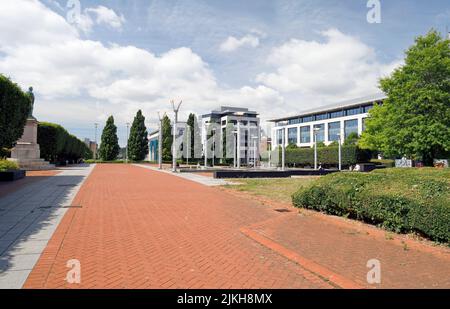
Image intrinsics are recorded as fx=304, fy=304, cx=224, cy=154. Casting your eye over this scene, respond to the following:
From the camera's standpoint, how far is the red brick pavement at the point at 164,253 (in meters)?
4.44

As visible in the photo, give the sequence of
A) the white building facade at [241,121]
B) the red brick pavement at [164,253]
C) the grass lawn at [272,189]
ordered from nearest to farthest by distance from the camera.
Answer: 1. the red brick pavement at [164,253]
2. the grass lawn at [272,189]
3. the white building facade at [241,121]

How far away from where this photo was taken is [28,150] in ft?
104

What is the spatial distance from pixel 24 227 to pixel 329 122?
7940cm

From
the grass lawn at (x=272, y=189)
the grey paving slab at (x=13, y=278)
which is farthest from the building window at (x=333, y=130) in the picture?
the grey paving slab at (x=13, y=278)

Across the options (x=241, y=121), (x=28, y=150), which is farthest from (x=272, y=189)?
(x=241, y=121)

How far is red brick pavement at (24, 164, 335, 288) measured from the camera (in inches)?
175

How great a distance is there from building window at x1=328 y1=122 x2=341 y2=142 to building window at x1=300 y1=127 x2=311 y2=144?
7.03m

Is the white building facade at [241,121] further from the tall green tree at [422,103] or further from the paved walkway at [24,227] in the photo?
the paved walkway at [24,227]

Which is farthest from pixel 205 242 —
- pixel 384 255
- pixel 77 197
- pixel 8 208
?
pixel 77 197

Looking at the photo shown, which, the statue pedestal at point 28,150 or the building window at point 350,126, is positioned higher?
the building window at point 350,126

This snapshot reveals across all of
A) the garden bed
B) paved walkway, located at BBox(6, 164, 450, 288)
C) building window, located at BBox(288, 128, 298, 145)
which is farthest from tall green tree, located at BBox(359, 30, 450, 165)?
building window, located at BBox(288, 128, 298, 145)

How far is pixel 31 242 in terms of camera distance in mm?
6199

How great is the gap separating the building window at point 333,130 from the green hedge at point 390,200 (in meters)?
70.9
